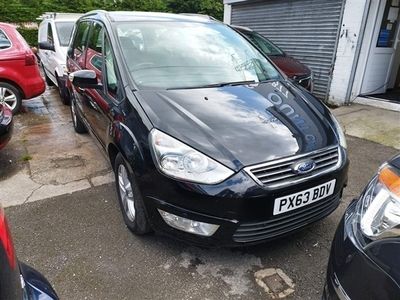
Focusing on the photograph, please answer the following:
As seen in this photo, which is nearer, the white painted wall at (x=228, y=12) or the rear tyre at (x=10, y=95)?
the rear tyre at (x=10, y=95)

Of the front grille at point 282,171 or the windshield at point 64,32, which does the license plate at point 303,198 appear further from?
the windshield at point 64,32

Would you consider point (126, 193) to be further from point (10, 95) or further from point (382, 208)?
point (10, 95)

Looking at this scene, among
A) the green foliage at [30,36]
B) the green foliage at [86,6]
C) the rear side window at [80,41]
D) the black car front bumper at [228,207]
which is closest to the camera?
the black car front bumper at [228,207]

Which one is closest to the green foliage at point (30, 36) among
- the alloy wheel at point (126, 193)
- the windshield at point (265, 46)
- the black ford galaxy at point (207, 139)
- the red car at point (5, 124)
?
the windshield at point (265, 46)

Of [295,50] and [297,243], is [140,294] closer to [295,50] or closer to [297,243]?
[297,243]

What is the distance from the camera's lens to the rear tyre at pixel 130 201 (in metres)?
2.38

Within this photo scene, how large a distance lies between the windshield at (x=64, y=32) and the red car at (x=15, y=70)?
1.09 meters

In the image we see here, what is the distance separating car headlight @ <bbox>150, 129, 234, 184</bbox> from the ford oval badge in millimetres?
413

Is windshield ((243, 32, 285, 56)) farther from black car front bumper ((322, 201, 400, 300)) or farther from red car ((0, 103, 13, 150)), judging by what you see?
black car front bumper ((322, 201, 400, 300))

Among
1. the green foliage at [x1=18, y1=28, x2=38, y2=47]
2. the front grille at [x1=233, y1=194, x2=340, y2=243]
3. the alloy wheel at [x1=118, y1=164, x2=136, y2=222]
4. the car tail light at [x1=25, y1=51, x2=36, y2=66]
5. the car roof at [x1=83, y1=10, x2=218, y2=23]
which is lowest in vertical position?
the green foliage at [x1=18, y1=28, x2=38, y2=47]

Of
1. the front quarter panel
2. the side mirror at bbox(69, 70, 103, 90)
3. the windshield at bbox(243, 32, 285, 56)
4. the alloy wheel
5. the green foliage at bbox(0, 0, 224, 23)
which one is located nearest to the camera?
the front quarter panel

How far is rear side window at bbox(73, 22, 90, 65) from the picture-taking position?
403cm

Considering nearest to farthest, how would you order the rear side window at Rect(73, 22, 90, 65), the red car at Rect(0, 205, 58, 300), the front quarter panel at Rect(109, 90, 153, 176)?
the red car at Rect(0, 205, 58, 300) → the front quarter panel at Rect(109, 90, 153, 176) → the rear side window at Rect(73, 22, 90, 65)

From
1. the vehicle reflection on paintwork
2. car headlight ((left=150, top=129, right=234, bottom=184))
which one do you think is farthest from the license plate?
car headlight ((left=150, top=129, right=234, bottom=184))
